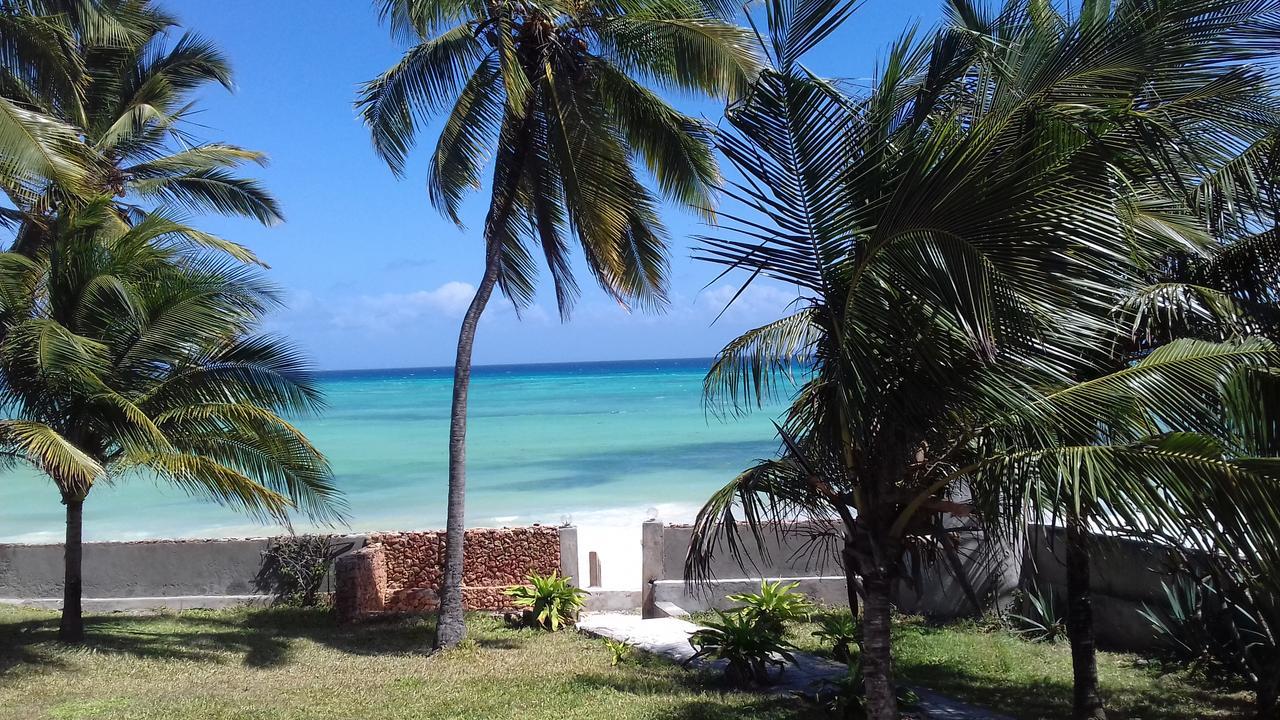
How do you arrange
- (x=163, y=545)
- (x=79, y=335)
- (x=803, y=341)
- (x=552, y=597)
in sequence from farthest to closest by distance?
(x=163, y=545)
(x=552, y=597)
(x=79, y=335)
(x=803, y=341)

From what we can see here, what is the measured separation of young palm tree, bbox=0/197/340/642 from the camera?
30.2 feet

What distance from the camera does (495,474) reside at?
1347 inches

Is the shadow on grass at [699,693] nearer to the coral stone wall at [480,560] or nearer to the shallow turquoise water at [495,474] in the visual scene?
Result: the coral stone wall at [480,560]

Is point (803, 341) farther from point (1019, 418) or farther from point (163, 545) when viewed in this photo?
point (163, 545)

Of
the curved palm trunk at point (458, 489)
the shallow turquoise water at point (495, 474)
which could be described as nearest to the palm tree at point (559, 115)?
the curved palm trunk at point (458, 489)

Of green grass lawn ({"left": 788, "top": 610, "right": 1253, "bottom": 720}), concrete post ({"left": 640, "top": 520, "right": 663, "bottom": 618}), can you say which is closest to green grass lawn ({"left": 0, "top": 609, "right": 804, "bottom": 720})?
concrete post ({"left": 640, "top": 520, "right": 663, "bottom": 618})

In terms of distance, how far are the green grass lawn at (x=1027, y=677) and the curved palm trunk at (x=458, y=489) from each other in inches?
141

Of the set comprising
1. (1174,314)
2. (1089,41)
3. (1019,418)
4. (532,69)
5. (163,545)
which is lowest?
(163,545)

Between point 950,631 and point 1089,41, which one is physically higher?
point 1089,41

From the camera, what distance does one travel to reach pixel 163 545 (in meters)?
12.5

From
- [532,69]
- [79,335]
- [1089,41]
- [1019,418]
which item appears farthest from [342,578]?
[1089,41]

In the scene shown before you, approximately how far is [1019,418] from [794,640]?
19.4 feet

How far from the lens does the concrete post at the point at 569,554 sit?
12.2m

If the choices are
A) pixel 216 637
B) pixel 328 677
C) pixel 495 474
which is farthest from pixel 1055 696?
pixel 495 474
